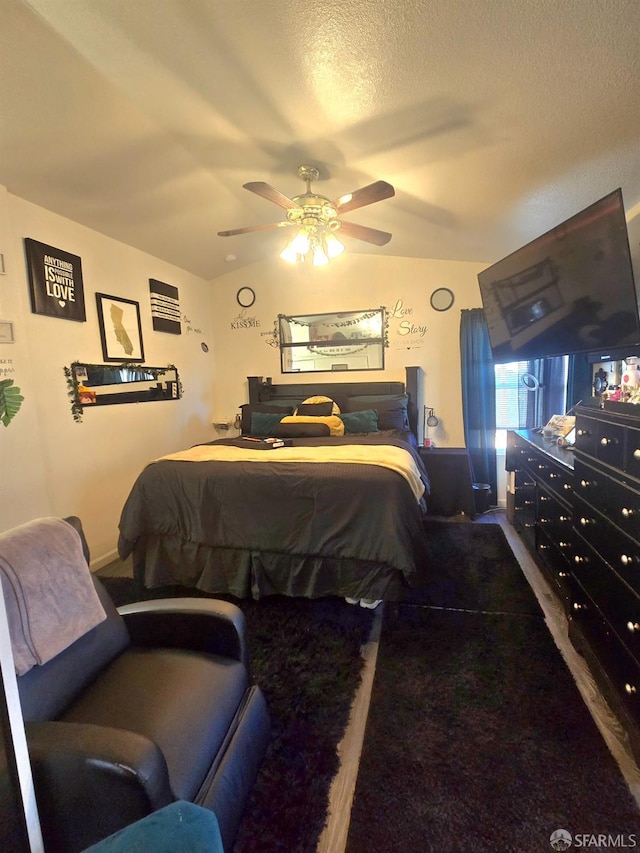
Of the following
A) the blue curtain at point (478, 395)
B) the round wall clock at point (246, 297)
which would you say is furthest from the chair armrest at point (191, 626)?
the round wall clock at point (246, 297)

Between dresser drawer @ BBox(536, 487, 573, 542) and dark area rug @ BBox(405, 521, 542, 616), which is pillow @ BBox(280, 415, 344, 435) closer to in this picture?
dark area rug @ BBox(405, 521, 542, 616)

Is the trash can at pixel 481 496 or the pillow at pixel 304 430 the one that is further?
the trash can at pixel 481 496

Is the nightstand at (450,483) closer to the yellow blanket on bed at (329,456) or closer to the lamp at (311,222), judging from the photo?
the yellow blanket on bed at (329,456)

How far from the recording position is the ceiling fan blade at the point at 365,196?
79.7 inches

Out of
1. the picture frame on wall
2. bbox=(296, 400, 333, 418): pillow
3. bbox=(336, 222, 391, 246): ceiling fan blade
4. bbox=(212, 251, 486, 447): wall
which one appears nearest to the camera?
bbox=(336, 222, 391, 246): ceiling fan blade

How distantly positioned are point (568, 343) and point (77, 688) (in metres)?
2.76

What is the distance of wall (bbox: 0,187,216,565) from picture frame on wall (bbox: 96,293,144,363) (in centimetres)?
6

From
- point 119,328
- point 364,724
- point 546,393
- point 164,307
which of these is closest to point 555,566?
point 364,724

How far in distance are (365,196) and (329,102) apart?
481mm

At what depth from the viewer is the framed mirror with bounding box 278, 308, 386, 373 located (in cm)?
417

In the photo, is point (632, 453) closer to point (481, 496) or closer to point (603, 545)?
point (603, 545)

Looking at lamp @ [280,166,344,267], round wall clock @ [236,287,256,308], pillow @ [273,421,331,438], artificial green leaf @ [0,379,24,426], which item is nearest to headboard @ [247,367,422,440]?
pillow @ [273,421,331,438]

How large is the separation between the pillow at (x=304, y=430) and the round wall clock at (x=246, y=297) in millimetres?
1753

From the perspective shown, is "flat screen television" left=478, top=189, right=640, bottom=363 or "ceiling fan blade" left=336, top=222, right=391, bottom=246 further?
"ceiling fan blade" left=336, top=222, right=391, bottom=246
